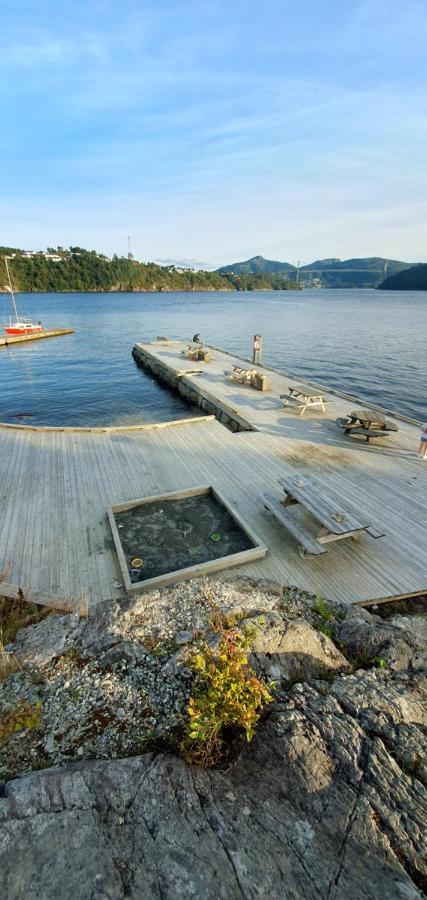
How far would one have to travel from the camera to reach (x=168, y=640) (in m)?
4.30

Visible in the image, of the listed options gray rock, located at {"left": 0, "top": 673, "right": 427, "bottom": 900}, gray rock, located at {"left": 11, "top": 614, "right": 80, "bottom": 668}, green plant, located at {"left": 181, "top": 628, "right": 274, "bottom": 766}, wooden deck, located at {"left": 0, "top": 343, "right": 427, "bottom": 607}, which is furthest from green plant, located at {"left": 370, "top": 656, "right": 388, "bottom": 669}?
gray rock, located at {"left": 11, "top": 614, "right": 80, "bottom": 668}

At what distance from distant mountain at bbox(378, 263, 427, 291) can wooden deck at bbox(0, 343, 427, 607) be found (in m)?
186

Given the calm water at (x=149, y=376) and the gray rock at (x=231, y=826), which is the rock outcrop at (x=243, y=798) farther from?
the calm water at (x=149, y=376)

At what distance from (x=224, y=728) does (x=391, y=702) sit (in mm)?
1691

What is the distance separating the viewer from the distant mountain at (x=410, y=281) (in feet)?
530

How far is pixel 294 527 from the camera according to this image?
7266 millimetres

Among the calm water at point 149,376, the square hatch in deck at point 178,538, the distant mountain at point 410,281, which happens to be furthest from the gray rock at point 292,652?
the distant mountain at point 410,281

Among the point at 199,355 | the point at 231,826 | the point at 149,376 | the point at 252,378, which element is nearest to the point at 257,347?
the point at 252,378

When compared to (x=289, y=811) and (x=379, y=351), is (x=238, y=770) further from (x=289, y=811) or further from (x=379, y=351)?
(x=379, y=351)

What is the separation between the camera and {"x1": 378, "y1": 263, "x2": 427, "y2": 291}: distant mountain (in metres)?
162

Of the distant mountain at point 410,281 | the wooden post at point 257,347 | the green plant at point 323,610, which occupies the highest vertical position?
the distant mountain at point 410,281

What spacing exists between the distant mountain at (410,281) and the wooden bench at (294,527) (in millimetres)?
190404

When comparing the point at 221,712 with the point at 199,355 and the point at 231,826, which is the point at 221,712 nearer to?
the point at 231,826

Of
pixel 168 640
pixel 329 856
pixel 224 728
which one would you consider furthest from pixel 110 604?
pixel 329 856
